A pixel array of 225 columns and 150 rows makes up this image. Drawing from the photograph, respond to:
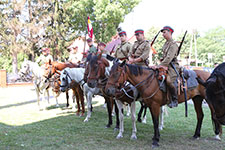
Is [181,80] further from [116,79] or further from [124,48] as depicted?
[124,48]

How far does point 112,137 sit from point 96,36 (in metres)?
25.0

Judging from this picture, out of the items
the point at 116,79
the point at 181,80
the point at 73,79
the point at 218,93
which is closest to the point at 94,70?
the point at 116,79

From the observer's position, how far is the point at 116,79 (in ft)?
16.7

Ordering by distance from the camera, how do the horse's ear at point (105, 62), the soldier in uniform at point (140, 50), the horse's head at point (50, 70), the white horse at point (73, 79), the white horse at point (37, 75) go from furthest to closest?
the white horse at point (37, 75) < the horse's head at point (50, 70) < the white horse at point (73, 79) < the horse's ear at point (105, 62) < the soldier in uniform at point (140, 50)

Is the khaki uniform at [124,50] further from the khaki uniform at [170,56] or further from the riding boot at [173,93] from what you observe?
the riding boot at [173,93]

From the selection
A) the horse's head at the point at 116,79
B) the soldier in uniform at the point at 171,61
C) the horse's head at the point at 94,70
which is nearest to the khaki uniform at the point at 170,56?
the soldier in uniform at the point at 171,61

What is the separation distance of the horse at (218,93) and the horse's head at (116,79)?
7.54ft

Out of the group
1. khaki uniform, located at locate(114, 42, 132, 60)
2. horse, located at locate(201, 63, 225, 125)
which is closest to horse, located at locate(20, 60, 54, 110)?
khaki uniform, located at locate(114, 42, 132, 60)

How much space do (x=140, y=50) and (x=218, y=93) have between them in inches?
125

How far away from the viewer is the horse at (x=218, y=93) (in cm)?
299

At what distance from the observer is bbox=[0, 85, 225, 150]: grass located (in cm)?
539

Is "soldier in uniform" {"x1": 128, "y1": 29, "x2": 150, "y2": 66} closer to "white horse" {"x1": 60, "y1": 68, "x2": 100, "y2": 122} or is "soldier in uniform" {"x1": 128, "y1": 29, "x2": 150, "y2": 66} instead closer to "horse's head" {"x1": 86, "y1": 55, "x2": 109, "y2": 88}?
"horse's head" {"x1": 86, "y1": 55, "x2": 109, "y2": 88}

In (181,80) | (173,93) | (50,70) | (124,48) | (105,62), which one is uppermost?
(124,48)

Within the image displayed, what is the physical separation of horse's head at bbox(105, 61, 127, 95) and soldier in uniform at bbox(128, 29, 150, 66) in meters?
0.73
